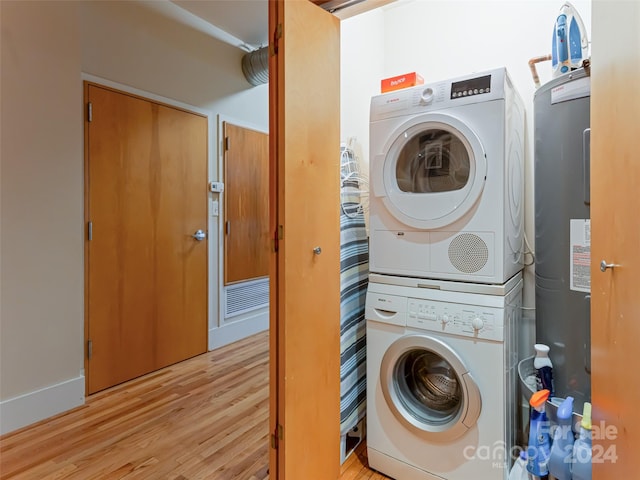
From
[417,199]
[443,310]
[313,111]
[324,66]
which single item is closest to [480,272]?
[443,310]

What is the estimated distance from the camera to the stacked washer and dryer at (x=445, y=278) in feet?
4.47

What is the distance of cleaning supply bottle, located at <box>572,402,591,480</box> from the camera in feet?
4.07

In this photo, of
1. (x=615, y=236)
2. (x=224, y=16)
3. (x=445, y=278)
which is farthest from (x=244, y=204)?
(x=615, y=236)

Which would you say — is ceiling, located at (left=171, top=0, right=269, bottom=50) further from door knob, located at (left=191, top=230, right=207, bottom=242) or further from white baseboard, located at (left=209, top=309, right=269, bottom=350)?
white baseboard, located at (left=209, top=309, right=269, bottom=350)

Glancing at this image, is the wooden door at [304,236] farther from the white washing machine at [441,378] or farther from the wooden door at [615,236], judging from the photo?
the wooden door at [615,236]

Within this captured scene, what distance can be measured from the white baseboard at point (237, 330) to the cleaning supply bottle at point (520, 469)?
8.21ft

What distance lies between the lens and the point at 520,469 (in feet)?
4.83

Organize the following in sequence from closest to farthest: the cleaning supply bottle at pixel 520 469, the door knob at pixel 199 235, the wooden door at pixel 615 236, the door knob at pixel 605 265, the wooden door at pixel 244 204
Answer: the wooden door at pixel 615 236 < the door knob at pixel 605 265 < the cleaning supply bottle at pixel 520 469 < the door knob at pixel 199 235 < the wooden door at pixel 244 204

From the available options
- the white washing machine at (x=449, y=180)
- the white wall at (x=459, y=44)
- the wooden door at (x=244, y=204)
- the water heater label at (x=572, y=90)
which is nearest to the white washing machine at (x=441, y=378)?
the white washing machine at (x=449, y=180)

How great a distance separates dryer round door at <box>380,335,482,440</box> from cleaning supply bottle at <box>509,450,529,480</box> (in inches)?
12.9

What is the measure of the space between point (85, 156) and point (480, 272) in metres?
2.50

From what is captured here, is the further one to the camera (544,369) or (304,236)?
(544,369)

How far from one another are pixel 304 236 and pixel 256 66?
8.32 feet

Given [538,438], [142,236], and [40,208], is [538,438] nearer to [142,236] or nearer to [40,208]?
[142,236]
